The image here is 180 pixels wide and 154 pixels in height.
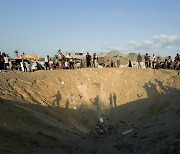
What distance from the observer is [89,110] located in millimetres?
19031

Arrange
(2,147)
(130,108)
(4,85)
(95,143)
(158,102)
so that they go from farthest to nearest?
1. (130,108)
2. (158,102)
3. (4,85)
4. (95,143)
5. (2,147)

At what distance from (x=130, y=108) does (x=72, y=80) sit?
5.22 meters

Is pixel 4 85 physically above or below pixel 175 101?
above

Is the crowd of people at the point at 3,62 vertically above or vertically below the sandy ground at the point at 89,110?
above

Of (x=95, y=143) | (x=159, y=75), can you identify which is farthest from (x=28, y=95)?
(x=159, y=75)

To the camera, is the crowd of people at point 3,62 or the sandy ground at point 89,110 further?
the crowd of people at point 3,62

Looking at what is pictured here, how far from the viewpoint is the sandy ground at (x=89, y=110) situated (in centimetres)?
1108

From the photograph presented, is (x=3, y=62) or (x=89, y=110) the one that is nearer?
(x=89, y=110)

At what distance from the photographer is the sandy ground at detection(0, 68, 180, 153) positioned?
36.3 ft

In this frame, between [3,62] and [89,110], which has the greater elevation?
[3,62]

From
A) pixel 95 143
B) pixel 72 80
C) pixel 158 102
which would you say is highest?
pixel 72 80

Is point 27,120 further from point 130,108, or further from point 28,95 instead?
point 130,108

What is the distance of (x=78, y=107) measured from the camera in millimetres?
18641

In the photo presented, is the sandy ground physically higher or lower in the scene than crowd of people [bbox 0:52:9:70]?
lower
